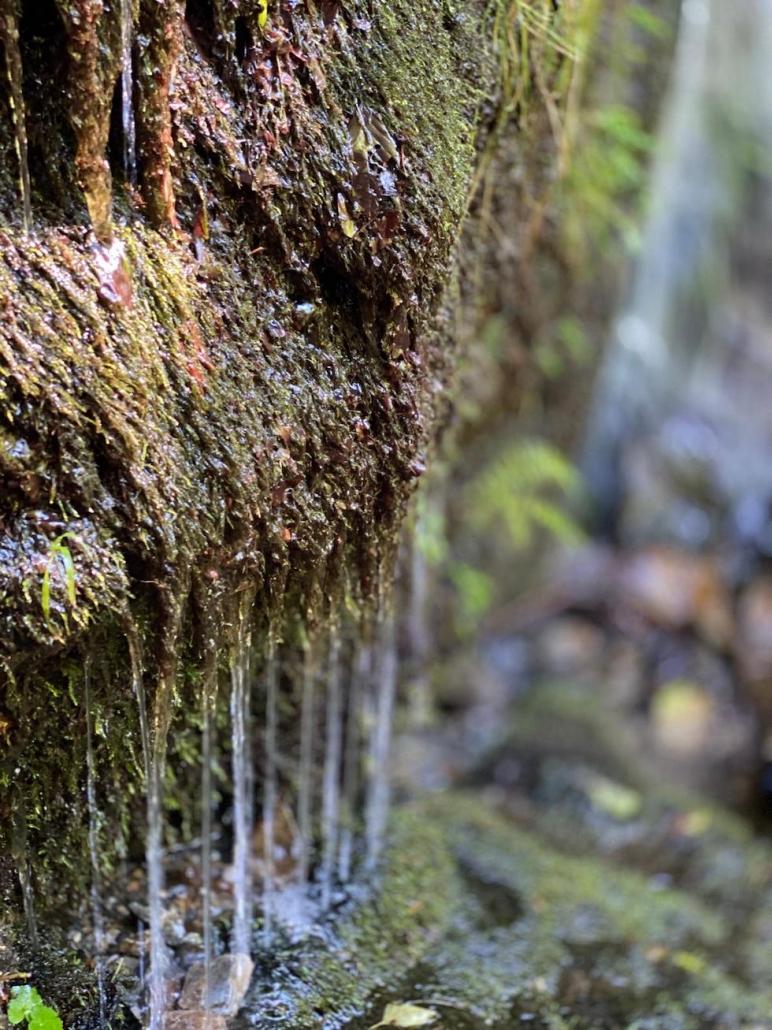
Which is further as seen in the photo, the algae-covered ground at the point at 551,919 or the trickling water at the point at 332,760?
the trickling water at the point at 332,760

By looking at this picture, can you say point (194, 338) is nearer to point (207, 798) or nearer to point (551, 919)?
point (207, 798)

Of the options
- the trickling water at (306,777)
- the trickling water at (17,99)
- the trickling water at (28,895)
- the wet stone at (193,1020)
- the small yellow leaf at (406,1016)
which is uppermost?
the trickling water at (17,99)

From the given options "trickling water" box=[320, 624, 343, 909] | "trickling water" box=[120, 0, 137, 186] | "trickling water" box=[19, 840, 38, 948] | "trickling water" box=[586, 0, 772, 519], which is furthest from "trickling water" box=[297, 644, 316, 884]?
"trickling water" box=[586, 0, 772, 519]

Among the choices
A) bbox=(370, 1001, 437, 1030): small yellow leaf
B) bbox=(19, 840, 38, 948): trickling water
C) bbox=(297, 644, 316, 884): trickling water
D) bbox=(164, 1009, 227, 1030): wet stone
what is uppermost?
bbox=(297, 644, 316, 884): trickling water

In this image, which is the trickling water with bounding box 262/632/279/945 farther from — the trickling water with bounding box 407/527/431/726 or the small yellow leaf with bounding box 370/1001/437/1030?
the trickling water with bounding box 407/527/431/726

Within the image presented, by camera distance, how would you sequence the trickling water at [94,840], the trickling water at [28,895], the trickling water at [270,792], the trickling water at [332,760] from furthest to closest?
the trickling water at [332,760] < the trickling water at [270,792] < the trickling water at [28,895] < the trickling water at [94,840]

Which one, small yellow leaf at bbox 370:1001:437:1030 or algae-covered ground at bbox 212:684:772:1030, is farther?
algae-covered ground at bbox 212:684:772:1030

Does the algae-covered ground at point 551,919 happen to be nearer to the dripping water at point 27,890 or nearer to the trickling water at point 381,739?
the trickling water at point 381,739

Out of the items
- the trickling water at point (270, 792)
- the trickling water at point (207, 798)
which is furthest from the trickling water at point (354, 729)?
the trickling water at point (207, 798)
